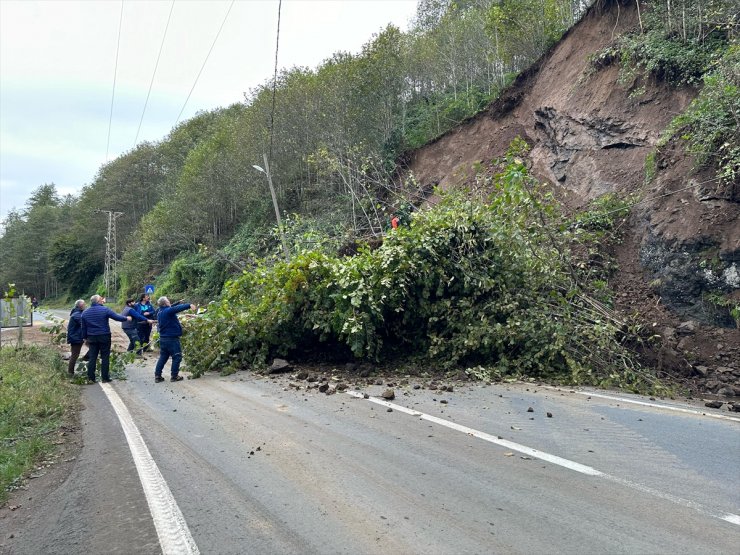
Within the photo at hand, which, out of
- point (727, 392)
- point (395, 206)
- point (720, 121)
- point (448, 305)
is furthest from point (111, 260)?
point (727, 392)

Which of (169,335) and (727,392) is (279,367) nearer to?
(169,335)


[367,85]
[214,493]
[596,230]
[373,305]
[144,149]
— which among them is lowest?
[214,493]

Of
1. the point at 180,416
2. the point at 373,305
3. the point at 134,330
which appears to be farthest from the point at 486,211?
the point at 134,330

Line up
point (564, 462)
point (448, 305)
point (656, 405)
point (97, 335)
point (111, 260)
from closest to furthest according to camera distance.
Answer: point (564, 462) → point (656, 405) → point (448, 305) → point (97, 335) → point (111, 260)

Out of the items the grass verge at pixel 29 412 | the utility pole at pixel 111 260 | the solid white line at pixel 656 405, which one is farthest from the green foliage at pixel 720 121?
the utility pole at pixel 111 260

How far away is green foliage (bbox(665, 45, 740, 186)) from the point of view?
1087 cm

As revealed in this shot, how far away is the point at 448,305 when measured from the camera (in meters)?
9.91

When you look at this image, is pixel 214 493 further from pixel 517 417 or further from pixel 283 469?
pixel 517 417

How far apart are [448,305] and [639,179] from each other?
7.59 m

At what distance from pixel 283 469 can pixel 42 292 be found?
297ft

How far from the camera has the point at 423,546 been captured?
133 inches

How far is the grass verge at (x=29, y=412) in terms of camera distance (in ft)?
17.4

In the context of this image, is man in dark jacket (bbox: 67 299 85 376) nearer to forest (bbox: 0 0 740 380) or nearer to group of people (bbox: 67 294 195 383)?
group of people (bbox: 67 294 195 383)

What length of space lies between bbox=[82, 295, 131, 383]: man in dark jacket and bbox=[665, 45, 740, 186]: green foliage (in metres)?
12.2
